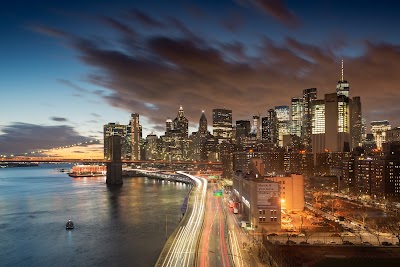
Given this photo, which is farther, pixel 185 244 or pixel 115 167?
pixel 115 167

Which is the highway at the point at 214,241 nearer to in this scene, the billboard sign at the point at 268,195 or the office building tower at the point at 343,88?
the billboard sign at the point at 268,195

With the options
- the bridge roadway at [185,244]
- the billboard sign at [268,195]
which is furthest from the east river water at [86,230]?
the billboard sign at [268,195]

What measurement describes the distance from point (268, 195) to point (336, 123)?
9257 cm

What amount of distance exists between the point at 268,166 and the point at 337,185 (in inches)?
1257

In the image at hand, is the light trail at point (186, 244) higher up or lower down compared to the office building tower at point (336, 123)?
lower down

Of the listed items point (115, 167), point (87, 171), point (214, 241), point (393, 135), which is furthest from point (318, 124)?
point (214, 241)

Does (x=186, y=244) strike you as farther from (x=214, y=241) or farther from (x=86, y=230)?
(x=86, y=230)

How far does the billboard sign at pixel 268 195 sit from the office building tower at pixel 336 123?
A: 89.0m

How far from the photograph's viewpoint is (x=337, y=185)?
61.0 metres

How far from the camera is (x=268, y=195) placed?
30016 millimetres

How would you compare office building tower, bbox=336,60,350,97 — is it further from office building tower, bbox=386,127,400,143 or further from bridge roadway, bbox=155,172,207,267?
bridge roadway, bbox=155,172,207,267

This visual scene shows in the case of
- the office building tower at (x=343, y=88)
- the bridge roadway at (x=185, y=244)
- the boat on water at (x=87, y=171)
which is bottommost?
the boat on water at (x=87, y=171)

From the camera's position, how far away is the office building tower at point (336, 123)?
11462 centimetres

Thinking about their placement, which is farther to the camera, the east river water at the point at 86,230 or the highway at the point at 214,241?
the east river water at the point at 86,230
